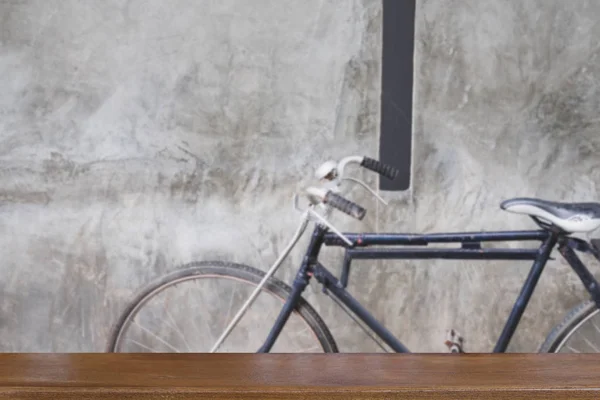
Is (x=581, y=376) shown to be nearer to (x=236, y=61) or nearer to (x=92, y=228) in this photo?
(x=236, y=61)

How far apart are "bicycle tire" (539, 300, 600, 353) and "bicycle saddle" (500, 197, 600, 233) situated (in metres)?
0.33

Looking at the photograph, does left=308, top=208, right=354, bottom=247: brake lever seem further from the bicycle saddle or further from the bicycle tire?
the bicycle tire

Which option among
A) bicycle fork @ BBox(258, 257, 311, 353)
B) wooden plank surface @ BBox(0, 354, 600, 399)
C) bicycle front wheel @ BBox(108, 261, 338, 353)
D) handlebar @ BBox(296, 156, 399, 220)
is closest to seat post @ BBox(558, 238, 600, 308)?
handlebar @ BBox(296, 156, 399, 220)

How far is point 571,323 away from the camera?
2.06 m

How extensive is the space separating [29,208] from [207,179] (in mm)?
841

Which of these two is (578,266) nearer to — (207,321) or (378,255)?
(378,255)

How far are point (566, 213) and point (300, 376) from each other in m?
1.46

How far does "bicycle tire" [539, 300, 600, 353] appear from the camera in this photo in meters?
2.05

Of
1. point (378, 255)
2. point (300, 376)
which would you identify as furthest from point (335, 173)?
point (300, 376)

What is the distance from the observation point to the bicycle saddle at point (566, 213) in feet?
6.22

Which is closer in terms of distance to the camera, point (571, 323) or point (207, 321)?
point (571, 323)

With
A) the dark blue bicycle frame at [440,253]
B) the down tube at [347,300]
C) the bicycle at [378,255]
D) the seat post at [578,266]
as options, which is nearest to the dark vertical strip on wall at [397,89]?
→ the bicycle at [378,255]

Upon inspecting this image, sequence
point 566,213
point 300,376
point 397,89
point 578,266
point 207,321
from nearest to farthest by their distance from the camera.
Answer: point 300,376 < point 566,213 < point 578,266 < point 397,89 < point 207,321

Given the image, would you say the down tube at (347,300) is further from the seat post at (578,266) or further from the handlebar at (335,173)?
the seat post at (578,266)
